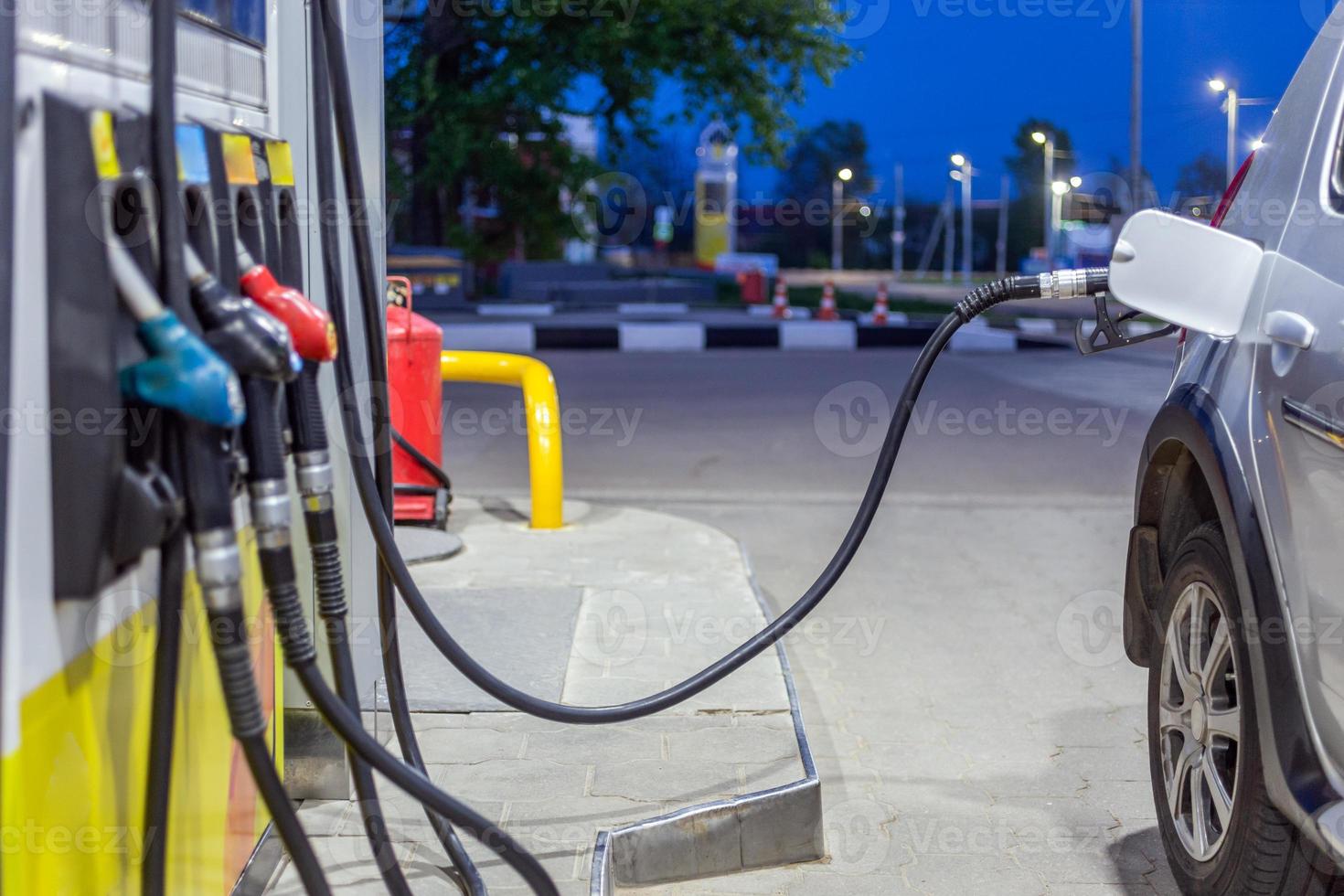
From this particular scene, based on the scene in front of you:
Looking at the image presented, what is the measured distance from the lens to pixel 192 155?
5.58 feet

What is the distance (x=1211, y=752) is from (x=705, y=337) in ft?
47.9

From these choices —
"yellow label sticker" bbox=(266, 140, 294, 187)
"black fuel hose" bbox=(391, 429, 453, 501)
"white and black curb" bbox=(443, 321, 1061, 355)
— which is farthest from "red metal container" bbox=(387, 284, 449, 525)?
"white and black curb" bbox=(443, 321, 1061, 355)

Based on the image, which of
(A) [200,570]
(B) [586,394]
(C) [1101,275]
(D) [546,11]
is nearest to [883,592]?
(C) [1101,275]

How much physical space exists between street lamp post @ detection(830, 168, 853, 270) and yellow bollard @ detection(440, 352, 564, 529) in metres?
64.7

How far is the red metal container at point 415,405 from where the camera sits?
18.7ft

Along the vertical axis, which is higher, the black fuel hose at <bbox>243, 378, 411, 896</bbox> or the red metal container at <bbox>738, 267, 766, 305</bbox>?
the red metal container at <bbox>738, 267, 766, 305</bbox>

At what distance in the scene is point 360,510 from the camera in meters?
3.04

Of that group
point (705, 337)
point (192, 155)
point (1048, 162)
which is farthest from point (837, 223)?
point (192, 155)

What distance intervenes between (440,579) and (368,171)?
2.13m

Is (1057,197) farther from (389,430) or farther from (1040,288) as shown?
(389,430)

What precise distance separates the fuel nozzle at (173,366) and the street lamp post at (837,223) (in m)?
69.4

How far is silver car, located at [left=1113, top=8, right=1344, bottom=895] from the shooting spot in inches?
83.4

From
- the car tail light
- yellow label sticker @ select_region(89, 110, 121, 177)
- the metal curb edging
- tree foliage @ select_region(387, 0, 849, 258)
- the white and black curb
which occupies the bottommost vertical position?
the metal curb edging

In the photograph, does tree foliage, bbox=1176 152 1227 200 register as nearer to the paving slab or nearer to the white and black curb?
the white and black curb
